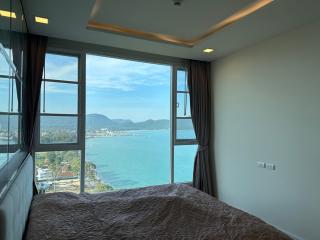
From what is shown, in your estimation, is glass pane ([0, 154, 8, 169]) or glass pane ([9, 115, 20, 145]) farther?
glass pane ([9, 115, 20, 145])

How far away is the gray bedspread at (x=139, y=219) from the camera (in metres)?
1.72

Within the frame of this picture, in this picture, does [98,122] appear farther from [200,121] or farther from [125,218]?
[125,218]

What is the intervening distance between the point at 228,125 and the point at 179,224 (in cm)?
255

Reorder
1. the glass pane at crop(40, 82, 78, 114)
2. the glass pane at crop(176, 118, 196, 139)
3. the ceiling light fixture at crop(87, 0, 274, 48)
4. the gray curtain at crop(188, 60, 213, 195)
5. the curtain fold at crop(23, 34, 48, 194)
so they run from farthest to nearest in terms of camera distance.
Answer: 1. the glass pane at crop(176, 118, 196, 139)
2. the gray curtain at crop(188, 60, 213, 195)
3. the glass pane at crop(40, 82, 78, 114)
4. the curtain fold at crop(23, 34, 48, 194)
5. the ceiling light fixture at crop(87, 0, 274, 48)

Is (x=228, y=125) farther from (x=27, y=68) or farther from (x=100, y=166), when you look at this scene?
(x=27, y=68)

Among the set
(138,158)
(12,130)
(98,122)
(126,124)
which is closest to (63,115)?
(98,122)

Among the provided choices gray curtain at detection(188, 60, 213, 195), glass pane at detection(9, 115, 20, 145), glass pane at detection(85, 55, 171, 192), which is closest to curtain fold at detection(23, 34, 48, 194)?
glass pane at detection(85, 55, 171, 192)

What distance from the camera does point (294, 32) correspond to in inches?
118

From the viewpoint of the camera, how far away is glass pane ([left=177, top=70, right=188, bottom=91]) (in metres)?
4.48

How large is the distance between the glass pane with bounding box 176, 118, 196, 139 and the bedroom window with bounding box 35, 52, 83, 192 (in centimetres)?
183

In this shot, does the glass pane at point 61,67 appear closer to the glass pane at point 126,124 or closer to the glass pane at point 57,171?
the glass pane at point 126,124

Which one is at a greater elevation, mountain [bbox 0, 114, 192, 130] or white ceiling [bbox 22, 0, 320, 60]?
white ceiling [bbox 22, 0, 320, 60]

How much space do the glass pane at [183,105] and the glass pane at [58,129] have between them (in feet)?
6.18

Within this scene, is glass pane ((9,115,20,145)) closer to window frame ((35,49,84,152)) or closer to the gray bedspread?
the gray bedspread
